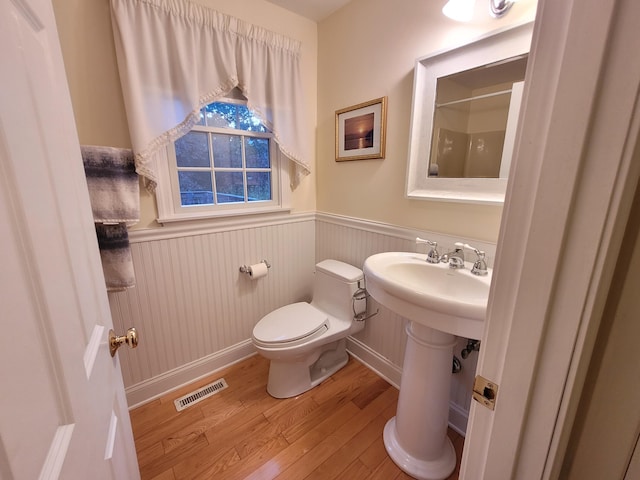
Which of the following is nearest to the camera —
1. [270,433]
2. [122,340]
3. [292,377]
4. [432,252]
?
[122,340]

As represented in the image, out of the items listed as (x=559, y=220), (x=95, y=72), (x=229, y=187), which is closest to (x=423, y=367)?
(x=559, y=220)

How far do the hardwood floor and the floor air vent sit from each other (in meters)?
0.03

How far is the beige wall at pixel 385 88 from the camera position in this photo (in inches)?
47.8

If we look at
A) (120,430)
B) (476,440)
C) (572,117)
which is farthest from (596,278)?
(120,430)

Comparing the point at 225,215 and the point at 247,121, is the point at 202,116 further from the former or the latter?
the point at 225,215

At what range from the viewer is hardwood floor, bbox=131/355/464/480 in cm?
123

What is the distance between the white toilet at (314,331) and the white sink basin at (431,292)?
0.44 meters

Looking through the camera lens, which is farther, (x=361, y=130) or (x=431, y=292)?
(x=361, y=130)

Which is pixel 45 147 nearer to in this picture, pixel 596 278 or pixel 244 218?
pixel 596 278

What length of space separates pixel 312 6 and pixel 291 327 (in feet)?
6.38

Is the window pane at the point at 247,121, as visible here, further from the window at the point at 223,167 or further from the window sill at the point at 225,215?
the window sill at the point at 225,215

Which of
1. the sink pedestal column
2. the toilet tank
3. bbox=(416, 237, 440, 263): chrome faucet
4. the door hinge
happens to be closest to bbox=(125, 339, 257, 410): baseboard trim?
the toilet tank

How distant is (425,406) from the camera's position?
3.93 ft

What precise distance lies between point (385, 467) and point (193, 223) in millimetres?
1591
